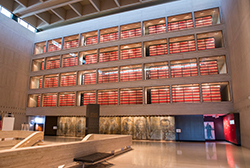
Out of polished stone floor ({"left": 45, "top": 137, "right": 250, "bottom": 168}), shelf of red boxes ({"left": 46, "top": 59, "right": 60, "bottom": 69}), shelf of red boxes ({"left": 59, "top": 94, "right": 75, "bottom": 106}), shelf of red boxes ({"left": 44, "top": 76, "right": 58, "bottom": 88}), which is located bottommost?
polished stone floor ({"left": 45, "top": 137, "right": 250, "bottom": 168})

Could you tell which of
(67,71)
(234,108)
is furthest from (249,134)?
(67,71)

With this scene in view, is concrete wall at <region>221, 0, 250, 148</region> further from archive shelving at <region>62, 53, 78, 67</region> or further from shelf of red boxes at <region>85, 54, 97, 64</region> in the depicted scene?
archive shelving at <region>62, 53, 78, 67</region>

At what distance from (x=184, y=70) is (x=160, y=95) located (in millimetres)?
3664

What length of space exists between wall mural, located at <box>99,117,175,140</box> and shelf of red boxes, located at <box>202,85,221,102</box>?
4157 millimetres

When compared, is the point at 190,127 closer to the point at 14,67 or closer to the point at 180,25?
the point at 180,25

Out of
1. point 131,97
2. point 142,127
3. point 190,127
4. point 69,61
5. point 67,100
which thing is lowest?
point 142,127

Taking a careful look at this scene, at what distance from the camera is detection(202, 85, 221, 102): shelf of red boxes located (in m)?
17.0

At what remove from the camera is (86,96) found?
22.1 meters

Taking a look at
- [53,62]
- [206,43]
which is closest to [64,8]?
[53,62]

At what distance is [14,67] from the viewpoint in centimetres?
2316

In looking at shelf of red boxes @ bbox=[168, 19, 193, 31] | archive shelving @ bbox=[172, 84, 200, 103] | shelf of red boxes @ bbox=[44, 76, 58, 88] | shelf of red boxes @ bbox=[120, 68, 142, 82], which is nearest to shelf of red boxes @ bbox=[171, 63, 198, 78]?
archive shelving @ bbox=[172, 84, 200, 103]

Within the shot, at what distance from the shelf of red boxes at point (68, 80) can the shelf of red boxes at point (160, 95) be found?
10708 millimetres

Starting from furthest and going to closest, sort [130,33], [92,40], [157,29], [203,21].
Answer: [92,40] → [130,33] → [157,29] → [203,21]

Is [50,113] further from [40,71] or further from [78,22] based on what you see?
[78,22]
